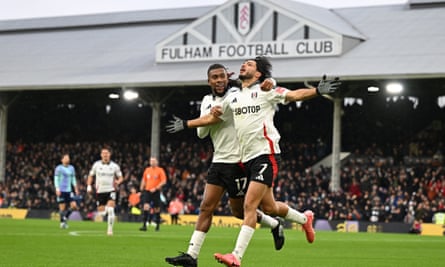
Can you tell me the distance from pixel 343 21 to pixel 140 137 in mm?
12917

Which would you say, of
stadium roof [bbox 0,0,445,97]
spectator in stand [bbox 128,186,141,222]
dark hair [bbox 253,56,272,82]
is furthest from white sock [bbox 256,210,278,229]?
spectator in stand [bbox 128,186,141,222]

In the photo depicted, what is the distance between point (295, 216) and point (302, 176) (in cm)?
2871

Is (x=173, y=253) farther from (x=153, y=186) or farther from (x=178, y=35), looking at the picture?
(x=178, y=35)

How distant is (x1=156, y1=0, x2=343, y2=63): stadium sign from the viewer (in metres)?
41.5

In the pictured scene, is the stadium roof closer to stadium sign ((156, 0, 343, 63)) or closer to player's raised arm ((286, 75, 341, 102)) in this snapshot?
→ stadium sign ((156, 0, 343, 63))

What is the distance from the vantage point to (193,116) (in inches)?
2037

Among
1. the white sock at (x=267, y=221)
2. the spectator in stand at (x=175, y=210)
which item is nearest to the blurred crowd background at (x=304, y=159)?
the spectator in stand at (x=175, y=210)

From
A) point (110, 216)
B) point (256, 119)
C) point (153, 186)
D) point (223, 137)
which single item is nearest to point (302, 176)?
point (153, 186)

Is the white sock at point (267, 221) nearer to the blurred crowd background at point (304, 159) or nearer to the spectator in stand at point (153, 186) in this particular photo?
the spectator in stand at point (153, 186)

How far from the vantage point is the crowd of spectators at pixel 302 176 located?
1430 inches

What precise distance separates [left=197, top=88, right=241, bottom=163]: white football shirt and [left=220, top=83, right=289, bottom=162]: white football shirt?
13.5 inches

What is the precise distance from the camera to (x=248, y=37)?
43188 millimetres

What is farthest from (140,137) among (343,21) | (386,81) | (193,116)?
(386,81)

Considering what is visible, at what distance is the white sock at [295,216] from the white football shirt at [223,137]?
121 cm
